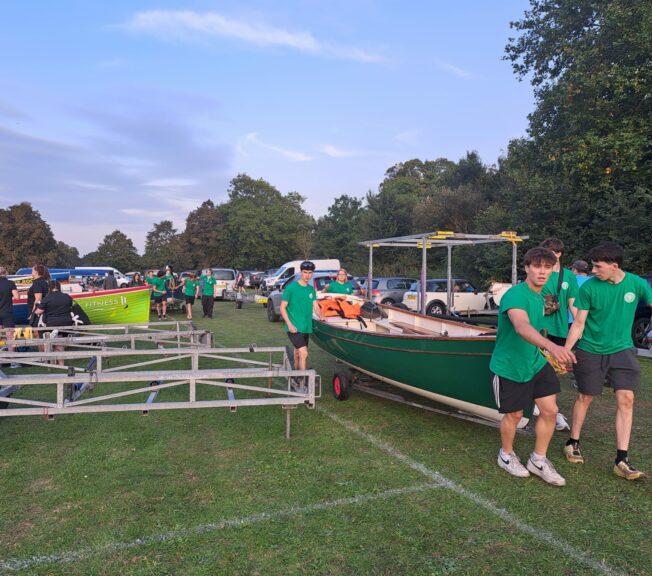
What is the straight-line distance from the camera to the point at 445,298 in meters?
16.5

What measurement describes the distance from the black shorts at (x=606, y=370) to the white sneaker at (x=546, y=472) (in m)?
0.74

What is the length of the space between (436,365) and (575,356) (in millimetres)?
1353

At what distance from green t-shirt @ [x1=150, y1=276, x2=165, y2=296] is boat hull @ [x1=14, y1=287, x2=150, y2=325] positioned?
3356 mm

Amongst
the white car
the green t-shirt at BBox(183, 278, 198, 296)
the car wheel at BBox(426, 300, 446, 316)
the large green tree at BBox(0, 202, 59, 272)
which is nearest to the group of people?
the white car

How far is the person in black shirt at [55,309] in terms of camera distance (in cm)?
801

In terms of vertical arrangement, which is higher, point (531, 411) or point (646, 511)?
point (531, 411)

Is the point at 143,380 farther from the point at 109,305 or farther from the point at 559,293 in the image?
the point at 109,305

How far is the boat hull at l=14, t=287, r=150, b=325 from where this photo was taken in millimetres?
11570

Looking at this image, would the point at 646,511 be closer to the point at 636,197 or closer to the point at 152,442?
the point at 152,442

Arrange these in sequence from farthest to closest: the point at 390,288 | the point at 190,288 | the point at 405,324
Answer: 1. the point at 390,288
2. the point at 190,288
3. the point at 405,324

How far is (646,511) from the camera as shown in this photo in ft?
11.1

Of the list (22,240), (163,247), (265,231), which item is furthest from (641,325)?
(163,247)

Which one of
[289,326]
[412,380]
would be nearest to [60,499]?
[289,326]

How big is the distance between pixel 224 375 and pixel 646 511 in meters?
3.42
